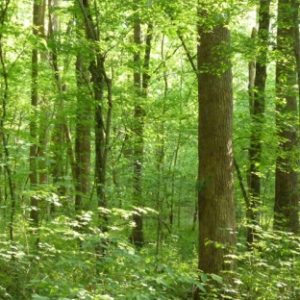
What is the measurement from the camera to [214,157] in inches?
274

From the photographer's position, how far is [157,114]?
1088 cm

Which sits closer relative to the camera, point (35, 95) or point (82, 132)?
point (82, 132)

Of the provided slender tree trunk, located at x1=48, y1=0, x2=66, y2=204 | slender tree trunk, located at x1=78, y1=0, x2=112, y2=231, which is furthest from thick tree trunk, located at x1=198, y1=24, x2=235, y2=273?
slender tree trunk, located at x1=48, y1=0, x2=66, y2=204

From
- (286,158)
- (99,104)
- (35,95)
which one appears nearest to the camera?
(99,104)

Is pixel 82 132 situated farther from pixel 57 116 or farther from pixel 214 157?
pixel 214 157

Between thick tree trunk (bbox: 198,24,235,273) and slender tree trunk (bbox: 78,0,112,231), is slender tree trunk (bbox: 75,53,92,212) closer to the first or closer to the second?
slender tree trunk (bbox: 78,0,112,231)

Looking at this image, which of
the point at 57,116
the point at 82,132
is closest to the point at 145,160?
the point at 82,132

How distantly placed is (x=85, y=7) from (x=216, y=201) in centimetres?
364

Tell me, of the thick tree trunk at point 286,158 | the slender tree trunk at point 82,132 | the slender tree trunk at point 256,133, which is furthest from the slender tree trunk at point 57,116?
the thick tree trunk at point 286,158

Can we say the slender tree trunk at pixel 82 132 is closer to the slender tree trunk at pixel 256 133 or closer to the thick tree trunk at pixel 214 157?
the thick tree trunk at pixel 214 157

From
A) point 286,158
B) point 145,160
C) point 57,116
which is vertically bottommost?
point 145,160

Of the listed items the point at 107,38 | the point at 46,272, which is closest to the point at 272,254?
the point at 46,272

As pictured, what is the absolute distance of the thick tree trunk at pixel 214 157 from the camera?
6906 mm

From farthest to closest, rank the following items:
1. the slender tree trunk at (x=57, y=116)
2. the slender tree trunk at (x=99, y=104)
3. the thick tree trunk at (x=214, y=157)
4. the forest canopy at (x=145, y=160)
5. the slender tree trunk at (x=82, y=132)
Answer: the slender tree trunk at (x=57, y=116) → the slender tree trunk at (x=82, y=132) → the thick tree trunk at (x=214, y=157) → the slender tree trunk at (x=99, y=104) → the forest canopy at (x=145, y=160)
